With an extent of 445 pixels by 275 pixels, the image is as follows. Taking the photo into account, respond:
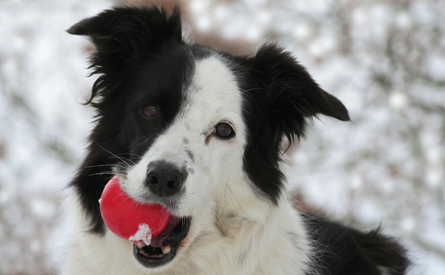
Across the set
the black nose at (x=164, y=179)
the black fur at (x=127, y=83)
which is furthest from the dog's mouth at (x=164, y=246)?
the black fur at (x=127, y=83)

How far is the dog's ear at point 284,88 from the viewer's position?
3.41 m

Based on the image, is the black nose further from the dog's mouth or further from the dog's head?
the dog's mouth

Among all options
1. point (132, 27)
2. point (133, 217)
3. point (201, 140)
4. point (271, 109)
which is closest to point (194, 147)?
point (201, 140)

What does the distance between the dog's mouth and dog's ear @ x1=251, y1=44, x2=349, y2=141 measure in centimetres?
113

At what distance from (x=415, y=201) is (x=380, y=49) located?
3.26 metres

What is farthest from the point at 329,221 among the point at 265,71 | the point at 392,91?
the point at 392,91

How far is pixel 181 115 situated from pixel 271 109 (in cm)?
86

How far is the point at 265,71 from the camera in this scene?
12.2 ft

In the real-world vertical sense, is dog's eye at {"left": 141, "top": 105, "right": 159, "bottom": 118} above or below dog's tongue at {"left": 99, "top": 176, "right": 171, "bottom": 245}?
above

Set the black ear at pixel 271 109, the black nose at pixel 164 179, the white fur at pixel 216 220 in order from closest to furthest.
Result: the black nose at pixel 164 179 < the white fur at pixel 216 220 < the black ear at pixel 271 109

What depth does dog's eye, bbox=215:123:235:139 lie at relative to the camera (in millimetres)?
3225

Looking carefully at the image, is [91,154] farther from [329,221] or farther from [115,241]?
[329,221]

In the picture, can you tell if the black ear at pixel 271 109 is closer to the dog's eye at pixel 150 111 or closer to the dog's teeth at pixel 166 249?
the dog's eye at pixel 150 111

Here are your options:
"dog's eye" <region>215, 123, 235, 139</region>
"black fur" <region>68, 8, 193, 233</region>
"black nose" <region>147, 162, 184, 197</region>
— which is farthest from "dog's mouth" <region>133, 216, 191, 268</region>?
"dog's eye" <region>215, 123, 235, 139</region>
